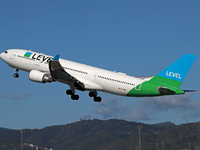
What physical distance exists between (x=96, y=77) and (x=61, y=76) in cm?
617

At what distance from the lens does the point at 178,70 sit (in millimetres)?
69188

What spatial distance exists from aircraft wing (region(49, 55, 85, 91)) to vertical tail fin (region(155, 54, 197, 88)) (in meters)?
15.8

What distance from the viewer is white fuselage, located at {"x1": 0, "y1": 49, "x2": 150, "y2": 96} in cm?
7288

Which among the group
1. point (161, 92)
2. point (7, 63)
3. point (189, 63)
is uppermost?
point (7, 63)

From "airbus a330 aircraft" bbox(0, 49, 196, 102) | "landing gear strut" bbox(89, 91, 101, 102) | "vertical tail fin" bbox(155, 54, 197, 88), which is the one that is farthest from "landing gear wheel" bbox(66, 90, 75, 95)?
"vertical tail fin" bbox(155, 54, 197, 88)

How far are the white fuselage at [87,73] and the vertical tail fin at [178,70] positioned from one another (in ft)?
15.8

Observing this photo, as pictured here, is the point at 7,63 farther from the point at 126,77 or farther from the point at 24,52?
the point at 126,77

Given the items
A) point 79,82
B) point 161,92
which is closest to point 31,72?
point 79,82

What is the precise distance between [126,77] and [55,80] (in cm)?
1277

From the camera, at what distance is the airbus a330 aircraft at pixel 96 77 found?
6919 centimetres

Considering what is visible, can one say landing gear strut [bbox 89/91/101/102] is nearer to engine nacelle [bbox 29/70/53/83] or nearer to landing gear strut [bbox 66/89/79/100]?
landing gear strut [bbox 66/89/79/100]

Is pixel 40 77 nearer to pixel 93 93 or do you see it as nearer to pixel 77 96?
pixel 77 96

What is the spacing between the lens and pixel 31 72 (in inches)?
2990

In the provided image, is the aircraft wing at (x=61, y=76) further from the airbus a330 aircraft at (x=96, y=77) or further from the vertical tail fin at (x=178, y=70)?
the vertical tail fin at (x=178, y=70)
